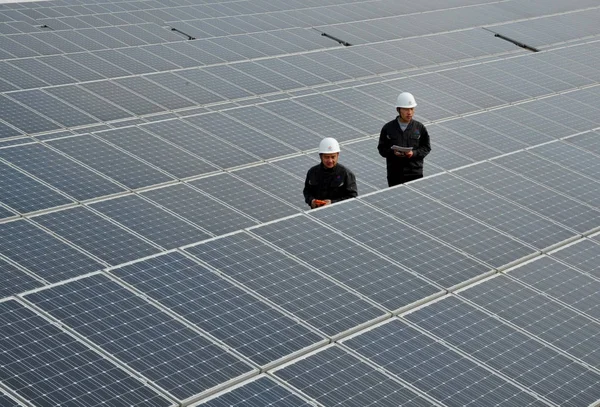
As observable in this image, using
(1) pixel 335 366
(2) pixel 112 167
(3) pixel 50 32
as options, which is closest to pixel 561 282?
(1) pixel 335 366

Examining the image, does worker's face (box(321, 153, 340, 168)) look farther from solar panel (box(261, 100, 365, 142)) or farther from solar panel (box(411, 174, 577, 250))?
solar panel (box(261, 100, 365, 142))

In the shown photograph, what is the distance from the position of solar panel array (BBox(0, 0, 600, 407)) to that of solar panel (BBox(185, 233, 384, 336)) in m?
0.03

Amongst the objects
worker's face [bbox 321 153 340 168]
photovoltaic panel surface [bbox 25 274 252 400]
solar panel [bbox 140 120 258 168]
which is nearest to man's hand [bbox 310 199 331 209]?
worker's face [bbox 321 153 340 168]

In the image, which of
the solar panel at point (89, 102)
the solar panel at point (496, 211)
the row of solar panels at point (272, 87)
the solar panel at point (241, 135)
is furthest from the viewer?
the solar panel at point (89, 102)

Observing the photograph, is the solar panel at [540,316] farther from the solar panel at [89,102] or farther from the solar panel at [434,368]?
the solar panel at [89,102]

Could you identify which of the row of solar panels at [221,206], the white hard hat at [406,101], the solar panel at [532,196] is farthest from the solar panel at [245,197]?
the solar panel at [532,196]

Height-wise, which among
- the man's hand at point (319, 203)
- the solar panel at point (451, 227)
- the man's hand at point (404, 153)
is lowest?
the man's hand at point (319, 203)

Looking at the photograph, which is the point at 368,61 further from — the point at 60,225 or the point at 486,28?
the point at 60,225

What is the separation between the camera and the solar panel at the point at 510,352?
1245 cm

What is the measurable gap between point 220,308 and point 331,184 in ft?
18.4

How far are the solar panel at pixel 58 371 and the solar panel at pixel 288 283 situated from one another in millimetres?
2736

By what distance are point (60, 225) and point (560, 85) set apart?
1790 centimetres

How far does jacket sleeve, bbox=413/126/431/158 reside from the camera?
20172 mm

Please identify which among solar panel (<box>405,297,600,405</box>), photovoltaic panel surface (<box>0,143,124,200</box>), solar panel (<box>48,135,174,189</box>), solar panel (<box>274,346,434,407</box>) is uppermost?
solar panel (<box>274,346,434,407</box>)
